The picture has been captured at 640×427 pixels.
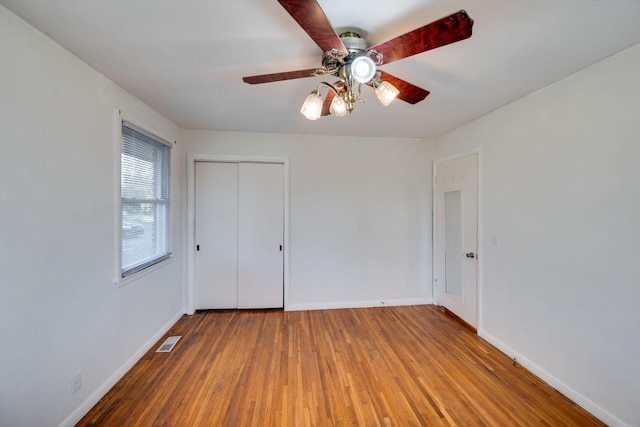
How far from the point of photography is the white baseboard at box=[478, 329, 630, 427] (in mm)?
1563

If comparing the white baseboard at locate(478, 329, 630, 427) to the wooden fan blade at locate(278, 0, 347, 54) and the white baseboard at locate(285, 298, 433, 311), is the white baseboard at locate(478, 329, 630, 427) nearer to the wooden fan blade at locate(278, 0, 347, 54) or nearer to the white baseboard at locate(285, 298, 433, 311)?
the white baseboard at locate(285, 298, 433, 311)

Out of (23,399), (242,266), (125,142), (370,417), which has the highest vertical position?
(125,142)

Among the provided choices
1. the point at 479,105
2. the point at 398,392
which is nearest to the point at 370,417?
the point at 398,392

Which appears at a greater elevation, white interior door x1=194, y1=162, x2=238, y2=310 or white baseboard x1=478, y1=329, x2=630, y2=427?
white interior door x1=194, y1=162, x2=238, y2=310

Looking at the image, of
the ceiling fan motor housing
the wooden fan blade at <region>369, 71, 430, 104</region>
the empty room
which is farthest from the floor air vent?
the wooden fan blade at <region>369, 71, 430, 104</region>

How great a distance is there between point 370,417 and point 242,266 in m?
2.19

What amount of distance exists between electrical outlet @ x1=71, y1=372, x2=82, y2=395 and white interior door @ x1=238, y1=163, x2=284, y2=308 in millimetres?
1709

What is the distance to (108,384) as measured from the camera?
1.84 meters

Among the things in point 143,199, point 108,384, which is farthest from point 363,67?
point 108,384

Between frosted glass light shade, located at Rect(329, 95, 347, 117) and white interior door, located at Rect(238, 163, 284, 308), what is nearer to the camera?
frosted glass light shade, located at Rect(329, 95, 347, 117)

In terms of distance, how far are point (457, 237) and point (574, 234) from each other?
Answer: 1274 millimetres

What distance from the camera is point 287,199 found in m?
3.24

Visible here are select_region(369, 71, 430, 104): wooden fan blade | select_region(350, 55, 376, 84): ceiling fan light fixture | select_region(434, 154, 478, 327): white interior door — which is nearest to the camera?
select_region(350, 55, 376, 84): ceiling fan light fixture

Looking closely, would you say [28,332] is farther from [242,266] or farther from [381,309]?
[381,309]
